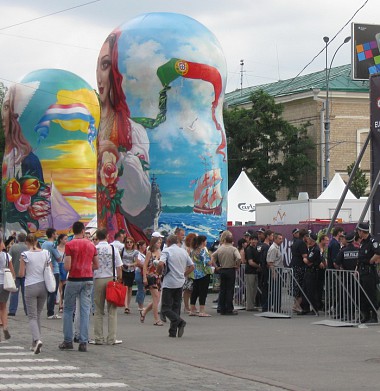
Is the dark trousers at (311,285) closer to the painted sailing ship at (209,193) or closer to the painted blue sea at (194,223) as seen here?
the painted blue sea at (194,223)

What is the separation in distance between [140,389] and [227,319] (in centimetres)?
1011

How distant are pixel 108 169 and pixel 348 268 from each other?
1134 cm

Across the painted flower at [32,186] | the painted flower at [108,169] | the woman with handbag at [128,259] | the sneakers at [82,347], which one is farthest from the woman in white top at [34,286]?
the painted flower at [32,186]

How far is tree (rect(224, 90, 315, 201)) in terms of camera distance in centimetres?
6241

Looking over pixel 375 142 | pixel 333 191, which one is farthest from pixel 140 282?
pixel 333 191

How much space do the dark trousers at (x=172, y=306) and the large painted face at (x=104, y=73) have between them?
12.6m

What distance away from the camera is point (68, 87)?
39188 mm

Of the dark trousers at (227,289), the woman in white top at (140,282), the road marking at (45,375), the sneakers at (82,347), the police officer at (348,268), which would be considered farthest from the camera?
the dark trousers at (227,289)

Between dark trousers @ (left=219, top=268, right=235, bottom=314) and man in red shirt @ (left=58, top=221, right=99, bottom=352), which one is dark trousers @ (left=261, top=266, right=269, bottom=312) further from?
man in red shirt @ (left=58, top=221, right=99, bottom=352)

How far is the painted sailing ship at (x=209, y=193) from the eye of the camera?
3003cm

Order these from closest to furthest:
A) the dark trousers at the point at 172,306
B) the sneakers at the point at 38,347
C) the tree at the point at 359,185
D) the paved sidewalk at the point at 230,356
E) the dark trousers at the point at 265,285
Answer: the paved sidewalk at the point at 230,356
the sneakers at the point at 38,347
the dark trousers at the point at 172,306
the dark trousers at the point at 265,285
the tree at the point at 359,185

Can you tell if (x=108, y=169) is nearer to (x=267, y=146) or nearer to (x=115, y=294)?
(x=115, y=294)

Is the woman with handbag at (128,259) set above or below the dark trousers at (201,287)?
above

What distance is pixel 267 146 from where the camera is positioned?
63.1 m
